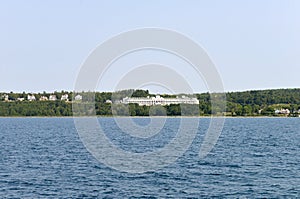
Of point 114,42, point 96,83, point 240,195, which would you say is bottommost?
point 240,195

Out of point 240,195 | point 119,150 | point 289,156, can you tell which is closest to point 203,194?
point 240,195

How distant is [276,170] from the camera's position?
169 ft

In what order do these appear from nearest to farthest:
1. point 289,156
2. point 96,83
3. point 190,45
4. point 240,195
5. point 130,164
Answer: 1. point 96,83
2. point 240,195
3. point 190,45
4. point 130,164
5. point 289,156

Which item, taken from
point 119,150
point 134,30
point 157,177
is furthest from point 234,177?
point 119,150

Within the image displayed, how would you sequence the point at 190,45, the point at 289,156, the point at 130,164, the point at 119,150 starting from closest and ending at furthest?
the point at 190,45 → the point at 130,164 → the point at 289,156 → the point at 119,150

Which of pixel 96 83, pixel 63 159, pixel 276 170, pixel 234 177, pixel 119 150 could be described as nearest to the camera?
pixel 96 83

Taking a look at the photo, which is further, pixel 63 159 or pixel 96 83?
pixel 63 159

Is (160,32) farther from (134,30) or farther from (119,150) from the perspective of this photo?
(119,150)

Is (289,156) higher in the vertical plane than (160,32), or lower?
lower

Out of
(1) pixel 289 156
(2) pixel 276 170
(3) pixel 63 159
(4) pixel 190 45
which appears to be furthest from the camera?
(1) pixel 289 156

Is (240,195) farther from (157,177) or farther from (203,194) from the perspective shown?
(157,177)

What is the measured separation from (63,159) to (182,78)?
17.8 metres

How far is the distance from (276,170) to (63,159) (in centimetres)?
2477

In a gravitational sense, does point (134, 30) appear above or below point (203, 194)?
above
